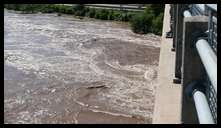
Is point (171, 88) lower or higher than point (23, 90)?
higher

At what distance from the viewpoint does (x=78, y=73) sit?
1281 cm

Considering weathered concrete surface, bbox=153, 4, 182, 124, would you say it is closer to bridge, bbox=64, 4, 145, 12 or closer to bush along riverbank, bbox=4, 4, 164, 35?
bush along riverbank, bbox=4, 4, 164, 35

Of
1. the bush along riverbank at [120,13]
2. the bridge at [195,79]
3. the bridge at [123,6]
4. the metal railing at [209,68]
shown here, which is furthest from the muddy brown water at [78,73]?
the metal railing at [209,68]

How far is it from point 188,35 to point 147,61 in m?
11.6

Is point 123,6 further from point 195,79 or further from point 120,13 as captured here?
point 195,79

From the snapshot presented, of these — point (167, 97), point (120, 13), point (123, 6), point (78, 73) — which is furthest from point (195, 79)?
point (123, 6)

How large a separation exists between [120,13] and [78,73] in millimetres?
10137

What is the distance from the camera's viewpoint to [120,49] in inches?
613

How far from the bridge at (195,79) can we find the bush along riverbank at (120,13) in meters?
13.9

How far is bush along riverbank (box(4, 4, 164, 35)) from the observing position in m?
18.4

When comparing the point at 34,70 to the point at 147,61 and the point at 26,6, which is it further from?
the point at 26,6

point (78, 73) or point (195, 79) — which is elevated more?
point (195, 79)

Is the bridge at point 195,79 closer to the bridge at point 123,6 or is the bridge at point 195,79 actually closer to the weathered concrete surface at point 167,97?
the weathered concrete surface at point 167,97
